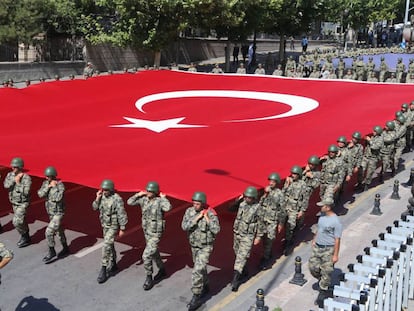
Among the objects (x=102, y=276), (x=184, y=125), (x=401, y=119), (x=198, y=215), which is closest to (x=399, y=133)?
(x=401, y=119)

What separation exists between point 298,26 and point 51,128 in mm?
31225

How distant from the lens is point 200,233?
8977mm

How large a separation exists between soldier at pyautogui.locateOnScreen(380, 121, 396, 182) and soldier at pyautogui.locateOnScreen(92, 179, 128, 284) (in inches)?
333

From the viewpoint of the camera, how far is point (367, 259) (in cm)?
805

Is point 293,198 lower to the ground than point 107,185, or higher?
lower

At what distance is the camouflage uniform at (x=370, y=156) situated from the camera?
48.7ft

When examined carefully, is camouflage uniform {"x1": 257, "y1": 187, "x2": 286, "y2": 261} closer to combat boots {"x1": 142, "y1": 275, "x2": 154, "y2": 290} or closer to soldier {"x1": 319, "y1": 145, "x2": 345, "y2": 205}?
combat boots {"x1": 142, "y1": 275, "x2": 154, "y2": 290}

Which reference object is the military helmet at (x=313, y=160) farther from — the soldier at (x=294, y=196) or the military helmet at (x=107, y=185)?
the military helmet at (x=107, y=185)

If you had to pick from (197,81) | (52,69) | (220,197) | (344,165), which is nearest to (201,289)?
(220,197)

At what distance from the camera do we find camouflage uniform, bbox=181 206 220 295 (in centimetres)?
885

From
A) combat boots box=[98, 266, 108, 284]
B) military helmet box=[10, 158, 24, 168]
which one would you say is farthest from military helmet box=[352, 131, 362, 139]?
military helmet box=[10, 158, 24, 168]

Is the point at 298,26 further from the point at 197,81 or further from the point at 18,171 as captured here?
the point at 18,171

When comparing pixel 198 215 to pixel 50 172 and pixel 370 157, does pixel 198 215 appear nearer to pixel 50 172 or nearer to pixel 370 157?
pixel 50 172

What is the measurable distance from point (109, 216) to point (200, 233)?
179cm
